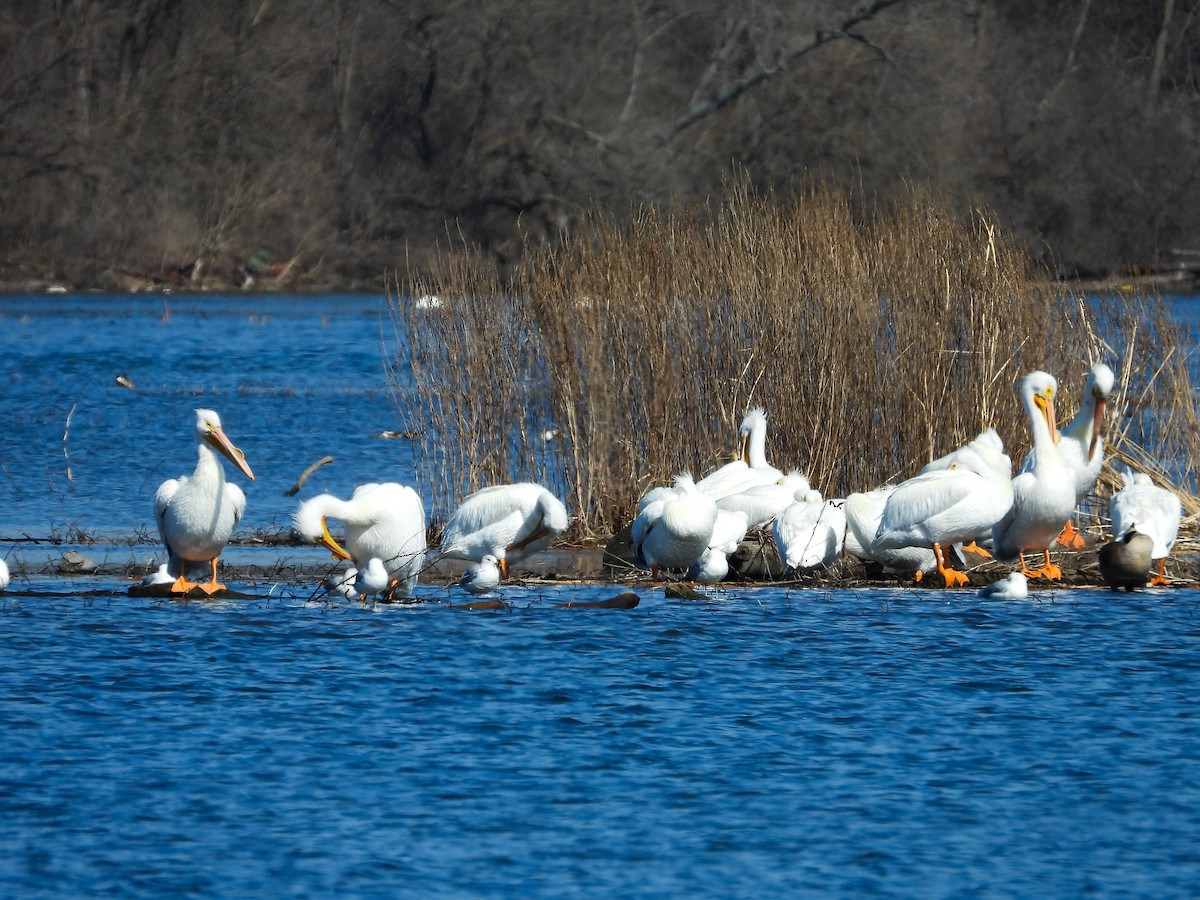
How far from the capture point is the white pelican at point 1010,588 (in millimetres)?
9797

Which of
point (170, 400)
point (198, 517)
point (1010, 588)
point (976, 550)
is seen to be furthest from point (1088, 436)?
point (170, 400)

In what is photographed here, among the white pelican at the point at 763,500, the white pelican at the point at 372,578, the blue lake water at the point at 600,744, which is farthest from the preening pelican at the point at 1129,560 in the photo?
the white pelican at the point at 372,578

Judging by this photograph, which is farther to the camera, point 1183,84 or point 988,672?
point 1183,84

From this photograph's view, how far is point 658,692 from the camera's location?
26.5 ft

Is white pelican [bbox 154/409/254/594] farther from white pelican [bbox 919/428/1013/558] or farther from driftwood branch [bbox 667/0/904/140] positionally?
driftwood branch [bbox 667/0/904/140]

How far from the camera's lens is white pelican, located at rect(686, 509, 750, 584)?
406 inches

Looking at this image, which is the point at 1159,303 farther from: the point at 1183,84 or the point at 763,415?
the point at 1183,84

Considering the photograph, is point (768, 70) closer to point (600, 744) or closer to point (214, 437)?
point (214, 437)

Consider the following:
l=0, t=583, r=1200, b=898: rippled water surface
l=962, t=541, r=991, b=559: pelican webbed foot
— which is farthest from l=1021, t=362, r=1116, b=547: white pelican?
l=0, t=583, r=1200, b=898: rippled water surface

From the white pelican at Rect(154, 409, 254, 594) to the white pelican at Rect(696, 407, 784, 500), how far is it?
2.59 m

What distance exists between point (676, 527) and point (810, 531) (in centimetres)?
76

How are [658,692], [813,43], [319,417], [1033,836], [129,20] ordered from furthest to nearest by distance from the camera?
[129,20]
[813,43]
[319,417]
[658,692]
[1033,836]

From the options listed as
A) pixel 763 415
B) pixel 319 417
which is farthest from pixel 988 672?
pixel 319 417

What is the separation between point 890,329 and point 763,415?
1.05 meters
